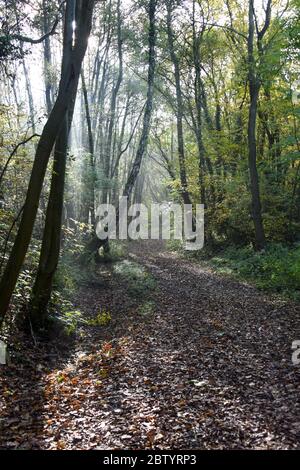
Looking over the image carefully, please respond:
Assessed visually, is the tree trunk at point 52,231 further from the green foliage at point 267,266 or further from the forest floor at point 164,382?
the green foliage at point 267,266

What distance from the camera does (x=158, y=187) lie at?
5803 cm

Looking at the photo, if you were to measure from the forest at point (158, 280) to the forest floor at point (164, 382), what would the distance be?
1.1 inches

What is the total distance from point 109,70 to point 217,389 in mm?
24263

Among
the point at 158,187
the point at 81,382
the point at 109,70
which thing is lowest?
the point at 81,382

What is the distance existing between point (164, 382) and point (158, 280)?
7606 millimetres

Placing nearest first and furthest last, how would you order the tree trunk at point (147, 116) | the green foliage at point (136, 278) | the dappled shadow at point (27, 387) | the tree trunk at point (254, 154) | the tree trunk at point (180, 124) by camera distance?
the dappled shadow at point (27, 387) → the green foliage at point (136, 278) → the tree trunk at point (254, 154) → the tree trunk at point (147, 116) → the tree trunk at point (180, 124)

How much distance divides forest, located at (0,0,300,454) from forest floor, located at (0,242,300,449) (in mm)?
28

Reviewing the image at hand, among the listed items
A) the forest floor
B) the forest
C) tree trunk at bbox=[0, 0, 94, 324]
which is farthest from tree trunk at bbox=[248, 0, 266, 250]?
tree trunk at bbox=[0, 0, 94, 324]

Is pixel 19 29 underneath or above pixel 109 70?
underneath

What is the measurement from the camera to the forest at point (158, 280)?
4883 millimetres

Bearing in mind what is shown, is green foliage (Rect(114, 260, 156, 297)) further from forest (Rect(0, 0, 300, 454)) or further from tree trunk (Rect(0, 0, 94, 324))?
tree trunk (Rect(0, 0, 94, 324))

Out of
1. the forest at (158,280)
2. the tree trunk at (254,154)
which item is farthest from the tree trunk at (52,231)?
the tree trunk at (254,154)

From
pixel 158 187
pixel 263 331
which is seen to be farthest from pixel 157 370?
pixel 158 187

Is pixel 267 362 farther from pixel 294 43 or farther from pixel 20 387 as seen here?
pixel 294 43
